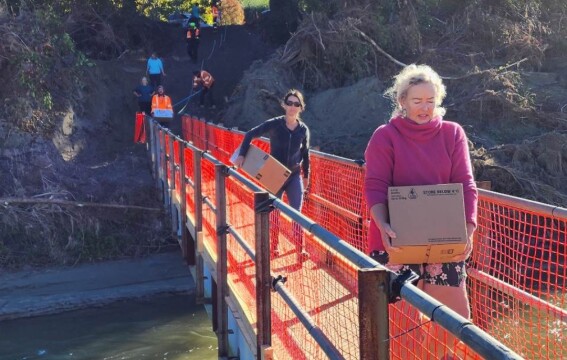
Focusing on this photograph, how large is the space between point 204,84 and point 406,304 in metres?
19.4

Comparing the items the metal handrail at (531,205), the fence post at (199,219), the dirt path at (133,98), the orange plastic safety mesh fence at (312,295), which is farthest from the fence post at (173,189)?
the metal handrail at (531,205)

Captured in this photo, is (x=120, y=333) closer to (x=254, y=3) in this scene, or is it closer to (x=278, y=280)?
(x=278, y=280)

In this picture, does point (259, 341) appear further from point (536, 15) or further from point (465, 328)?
point (536, 15)

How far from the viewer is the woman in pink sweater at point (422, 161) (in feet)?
11.7

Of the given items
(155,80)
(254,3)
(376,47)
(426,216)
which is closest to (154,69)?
(155,80)

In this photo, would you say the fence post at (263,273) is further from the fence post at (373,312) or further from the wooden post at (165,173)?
the wooden post at (165,173)

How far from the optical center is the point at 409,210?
11.2ft

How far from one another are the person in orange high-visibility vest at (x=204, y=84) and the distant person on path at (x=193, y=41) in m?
3.32

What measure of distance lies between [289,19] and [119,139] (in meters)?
7.84

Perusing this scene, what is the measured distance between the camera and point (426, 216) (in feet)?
11.3

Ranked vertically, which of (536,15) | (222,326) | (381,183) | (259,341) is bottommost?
(222,326)

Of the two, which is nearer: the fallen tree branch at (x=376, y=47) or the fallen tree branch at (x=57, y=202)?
the fallen tree branch at (x=57, y=202)

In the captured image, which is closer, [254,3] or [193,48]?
[193,48]

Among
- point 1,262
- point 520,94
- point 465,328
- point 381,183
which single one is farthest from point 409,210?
point 520,94
